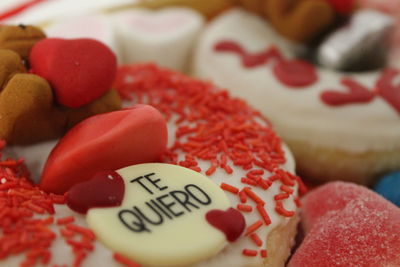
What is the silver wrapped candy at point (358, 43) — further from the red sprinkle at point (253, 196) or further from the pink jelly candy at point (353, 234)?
the red sprinkle at point (253, 196)

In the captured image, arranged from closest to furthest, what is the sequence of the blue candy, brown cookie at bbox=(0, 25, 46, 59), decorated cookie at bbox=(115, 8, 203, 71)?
brown cookie at bbox=(0, 25, 46, 59) → the blue candy → decorated cookie at bbox=(115, 8, 203, 71)

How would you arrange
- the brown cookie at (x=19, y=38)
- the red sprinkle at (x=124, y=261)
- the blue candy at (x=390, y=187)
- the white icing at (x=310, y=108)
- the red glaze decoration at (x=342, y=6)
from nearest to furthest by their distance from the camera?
the red sprinkle at (x=124, y=261), the brown cookie at (x=19, y=38), the blue candy at (x=390, y=187), the white icing at (x=310, y=108), the red glaze decoration at (x=342, y=6)

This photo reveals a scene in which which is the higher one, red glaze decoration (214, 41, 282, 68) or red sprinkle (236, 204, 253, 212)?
red glaze decoration (214, 41, 282, 68)

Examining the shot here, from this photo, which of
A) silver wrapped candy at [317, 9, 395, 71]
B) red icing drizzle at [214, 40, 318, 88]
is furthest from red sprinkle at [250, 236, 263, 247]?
A: silver wrapped candy at [317, 9, 395, 71]

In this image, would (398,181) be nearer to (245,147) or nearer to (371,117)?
(371,117)

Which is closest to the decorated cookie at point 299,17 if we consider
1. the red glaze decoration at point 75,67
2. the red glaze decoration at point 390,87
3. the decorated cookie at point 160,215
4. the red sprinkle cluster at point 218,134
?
the red glaze decoration at point 390,87

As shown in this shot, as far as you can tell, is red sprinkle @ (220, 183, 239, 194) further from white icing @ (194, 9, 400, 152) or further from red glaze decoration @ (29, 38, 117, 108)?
white icing @ (194, 9, 400, 152)

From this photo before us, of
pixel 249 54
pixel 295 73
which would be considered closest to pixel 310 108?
pixel 295 73

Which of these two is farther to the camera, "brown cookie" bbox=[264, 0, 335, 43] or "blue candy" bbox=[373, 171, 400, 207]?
"brown cookie" bbox=[264, 0, 335, 43]
